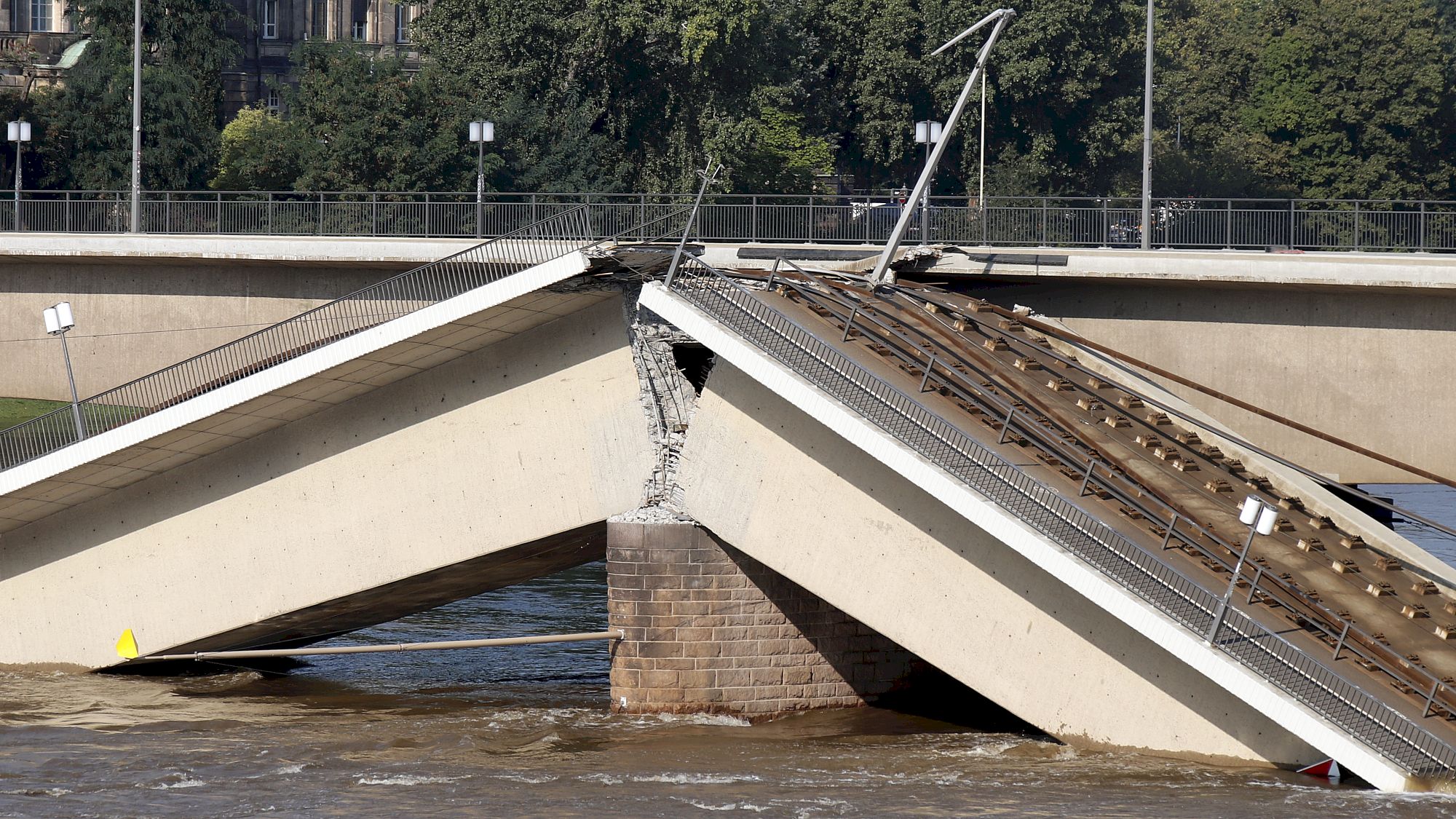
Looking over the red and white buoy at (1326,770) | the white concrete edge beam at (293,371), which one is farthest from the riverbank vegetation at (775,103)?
the red and white buoy at (1326,770)

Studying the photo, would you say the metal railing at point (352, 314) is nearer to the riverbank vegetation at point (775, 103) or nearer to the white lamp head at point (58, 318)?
the white lamp head at point (58, 318)

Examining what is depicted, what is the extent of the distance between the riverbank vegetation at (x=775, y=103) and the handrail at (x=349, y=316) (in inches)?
795

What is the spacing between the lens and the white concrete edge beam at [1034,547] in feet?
61.8

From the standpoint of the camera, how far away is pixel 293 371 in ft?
78.2

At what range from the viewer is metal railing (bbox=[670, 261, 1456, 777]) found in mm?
18781

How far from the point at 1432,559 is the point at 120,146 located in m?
42.5

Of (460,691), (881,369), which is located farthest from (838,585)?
(460,691)

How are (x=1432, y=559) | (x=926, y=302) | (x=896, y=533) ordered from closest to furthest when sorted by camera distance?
(x=896, y=533)
(x=1432, y=559)
(x=926, y=302)

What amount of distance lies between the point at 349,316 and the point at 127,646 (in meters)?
7.05

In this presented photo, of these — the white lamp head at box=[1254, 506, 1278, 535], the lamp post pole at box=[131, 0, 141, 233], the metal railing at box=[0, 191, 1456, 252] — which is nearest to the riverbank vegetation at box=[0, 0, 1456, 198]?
the lamp post pole at box=[131, 0, 141, 233]

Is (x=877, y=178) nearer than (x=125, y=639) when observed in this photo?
No

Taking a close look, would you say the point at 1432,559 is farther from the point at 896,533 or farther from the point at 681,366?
the point at 681,366

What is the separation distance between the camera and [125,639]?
2608cm

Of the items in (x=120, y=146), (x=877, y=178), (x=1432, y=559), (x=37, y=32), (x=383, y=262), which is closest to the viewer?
(x=1432, y=559)
